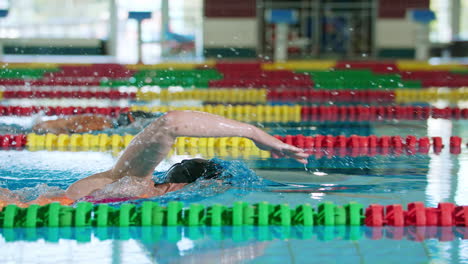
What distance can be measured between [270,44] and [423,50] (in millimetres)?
4306

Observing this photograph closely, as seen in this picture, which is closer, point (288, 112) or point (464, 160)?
point (464, 160)

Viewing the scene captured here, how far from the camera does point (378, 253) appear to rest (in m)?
2.75

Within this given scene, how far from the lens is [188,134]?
3283mm

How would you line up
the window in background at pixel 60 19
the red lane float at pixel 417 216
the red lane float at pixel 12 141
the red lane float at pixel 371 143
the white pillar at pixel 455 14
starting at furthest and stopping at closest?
the window in background at pixel 60 19
the white pillar at pixel 455 14
the red lane float at pixel 12 141
the red lane float at pixel 371 143
the red lane float at pixel 417 216

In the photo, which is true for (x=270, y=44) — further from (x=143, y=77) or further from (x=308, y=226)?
(x=308, y=226)

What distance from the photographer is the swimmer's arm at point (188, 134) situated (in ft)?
10.6

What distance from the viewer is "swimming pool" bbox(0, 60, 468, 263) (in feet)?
8.95

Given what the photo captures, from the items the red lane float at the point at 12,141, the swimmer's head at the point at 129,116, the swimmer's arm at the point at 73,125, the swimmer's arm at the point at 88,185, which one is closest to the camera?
the swimmer's arm at the point at 88,185

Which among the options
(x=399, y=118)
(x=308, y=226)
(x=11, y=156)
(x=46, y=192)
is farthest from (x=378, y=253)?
(x=399, y=118)

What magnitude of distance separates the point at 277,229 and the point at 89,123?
3786mm

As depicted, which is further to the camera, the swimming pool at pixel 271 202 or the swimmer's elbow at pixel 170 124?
the swimmer's elbow at pixel 170 124

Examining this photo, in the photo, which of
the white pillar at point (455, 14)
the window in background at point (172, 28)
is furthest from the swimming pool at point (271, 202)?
the white pillar at point (455, 14)

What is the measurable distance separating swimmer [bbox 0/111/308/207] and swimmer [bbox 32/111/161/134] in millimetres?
2735

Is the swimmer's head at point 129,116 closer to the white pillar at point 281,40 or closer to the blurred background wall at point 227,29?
the white pillar at point 281,40
